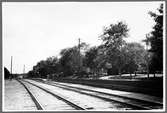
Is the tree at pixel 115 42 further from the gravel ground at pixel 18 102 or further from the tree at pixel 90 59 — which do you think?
the tree at pixel 90 59

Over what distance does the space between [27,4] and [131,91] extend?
11592 mm

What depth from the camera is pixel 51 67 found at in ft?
308

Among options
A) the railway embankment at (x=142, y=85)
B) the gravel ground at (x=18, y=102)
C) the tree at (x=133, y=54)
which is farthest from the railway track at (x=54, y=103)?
the tree at (x=133, y=54)

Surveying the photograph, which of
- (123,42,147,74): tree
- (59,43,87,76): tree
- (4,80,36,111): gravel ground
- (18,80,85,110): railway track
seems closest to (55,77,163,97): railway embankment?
(18,80,85,110): railway track

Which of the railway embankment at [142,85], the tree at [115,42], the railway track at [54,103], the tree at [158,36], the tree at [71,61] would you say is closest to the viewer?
the railway track at [54,103]

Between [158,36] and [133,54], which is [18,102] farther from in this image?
[133,54]

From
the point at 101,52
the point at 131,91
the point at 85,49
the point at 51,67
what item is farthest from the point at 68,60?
the point at 131,91

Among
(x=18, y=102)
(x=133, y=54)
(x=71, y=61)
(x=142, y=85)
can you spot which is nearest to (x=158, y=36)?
(x=142, y=85)

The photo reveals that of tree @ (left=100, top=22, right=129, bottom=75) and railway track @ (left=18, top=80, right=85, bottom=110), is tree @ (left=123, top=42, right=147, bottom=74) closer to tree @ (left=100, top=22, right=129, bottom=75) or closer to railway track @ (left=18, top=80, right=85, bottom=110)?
tree @ (left=100, top=22, right=129, bottom=75)

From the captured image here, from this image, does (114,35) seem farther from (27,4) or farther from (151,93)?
(27,4)

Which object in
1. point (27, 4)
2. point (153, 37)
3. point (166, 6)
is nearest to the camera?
point (166, 6)

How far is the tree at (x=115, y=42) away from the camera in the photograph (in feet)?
119

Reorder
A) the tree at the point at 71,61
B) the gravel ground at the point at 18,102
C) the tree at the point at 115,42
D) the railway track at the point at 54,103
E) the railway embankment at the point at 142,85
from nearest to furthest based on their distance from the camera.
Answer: the railway track at the point at 54,103 < the gravel ground at the point at 18,102 < the railway embankment at the point at 142,85 < the tree at the point at 115,42 < the tree at the point at 71,61

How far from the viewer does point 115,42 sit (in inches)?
1516
